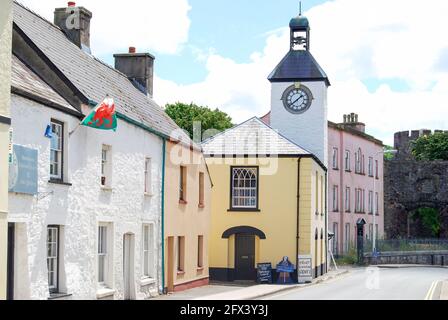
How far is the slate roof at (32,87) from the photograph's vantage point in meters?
16.3

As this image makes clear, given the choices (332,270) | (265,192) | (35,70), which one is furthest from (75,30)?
(332,270)

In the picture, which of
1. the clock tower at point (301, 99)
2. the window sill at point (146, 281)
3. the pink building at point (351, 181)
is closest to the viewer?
the window sill at point (146, 281)

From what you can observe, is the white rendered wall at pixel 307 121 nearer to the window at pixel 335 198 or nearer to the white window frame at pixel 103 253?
the window at pixel 335 198

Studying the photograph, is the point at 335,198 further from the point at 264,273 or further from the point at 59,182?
the point at 59,182

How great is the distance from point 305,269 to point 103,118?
19032 mm

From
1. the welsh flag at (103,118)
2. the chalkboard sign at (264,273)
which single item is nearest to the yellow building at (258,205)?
the chalkboard sign at (264,273)

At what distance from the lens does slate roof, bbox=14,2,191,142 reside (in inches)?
829

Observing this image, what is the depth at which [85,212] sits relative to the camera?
1977 cm

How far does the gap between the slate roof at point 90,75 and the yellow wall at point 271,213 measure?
8.57 m

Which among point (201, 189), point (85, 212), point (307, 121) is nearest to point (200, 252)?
point (201, 189)

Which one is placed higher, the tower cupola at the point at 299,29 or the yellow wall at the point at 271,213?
the tower cupola at the point at 299,29

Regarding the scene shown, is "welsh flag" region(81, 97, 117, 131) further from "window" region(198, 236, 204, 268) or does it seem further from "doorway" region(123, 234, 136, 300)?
"window" region(198, 236, 204, 268)

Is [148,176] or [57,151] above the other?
[57,151]

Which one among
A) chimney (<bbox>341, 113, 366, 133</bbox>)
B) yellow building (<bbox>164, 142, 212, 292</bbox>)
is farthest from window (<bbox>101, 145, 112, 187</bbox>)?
chimney (<bbox>341, 113, 366, 133</bbox>)
